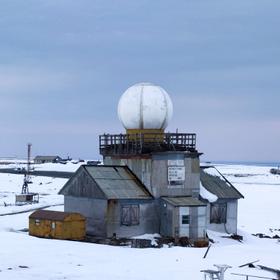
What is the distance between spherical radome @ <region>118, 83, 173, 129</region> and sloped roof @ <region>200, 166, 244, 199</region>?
438 cm

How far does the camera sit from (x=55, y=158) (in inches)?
6540

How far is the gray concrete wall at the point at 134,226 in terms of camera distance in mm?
30906

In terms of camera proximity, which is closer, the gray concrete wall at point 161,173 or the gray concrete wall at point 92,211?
the gray concrete wall at point 92,211

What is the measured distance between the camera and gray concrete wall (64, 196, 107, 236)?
3108 cm

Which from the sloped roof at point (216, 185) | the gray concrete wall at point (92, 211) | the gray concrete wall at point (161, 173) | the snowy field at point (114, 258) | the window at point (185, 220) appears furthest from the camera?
the sloped roof at point (216, 185)

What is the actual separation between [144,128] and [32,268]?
47.2ft

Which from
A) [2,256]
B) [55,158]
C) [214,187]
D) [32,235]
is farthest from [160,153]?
[55,158]

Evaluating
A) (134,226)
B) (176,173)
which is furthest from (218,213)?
(134,226)

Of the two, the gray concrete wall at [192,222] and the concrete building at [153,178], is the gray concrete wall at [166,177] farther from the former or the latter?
the gray concrete wall at [192,222]

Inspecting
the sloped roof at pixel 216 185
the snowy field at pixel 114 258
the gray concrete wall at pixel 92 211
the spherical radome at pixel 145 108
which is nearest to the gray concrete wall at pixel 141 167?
the spherical radome at pixel 145 108

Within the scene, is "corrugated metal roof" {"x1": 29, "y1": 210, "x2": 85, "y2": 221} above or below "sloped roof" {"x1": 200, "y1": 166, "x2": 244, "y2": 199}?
below

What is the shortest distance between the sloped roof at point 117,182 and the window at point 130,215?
539 mm

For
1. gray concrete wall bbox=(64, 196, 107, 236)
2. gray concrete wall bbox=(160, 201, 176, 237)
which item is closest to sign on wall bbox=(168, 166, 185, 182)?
gray concrete wall bbox=(160, 201, 176, 237)

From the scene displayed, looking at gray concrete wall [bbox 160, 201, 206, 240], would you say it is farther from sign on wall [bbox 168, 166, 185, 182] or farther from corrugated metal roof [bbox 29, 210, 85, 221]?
corrugated metal roof [bbox 29, 210, 85, 221]
